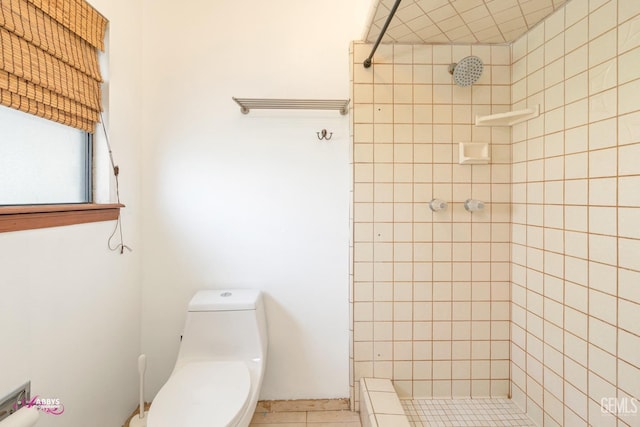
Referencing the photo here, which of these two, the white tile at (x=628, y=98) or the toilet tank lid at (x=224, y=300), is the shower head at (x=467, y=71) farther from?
the toilet tank lid at (x=224, y=300)

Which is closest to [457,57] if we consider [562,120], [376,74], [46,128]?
[376,74]

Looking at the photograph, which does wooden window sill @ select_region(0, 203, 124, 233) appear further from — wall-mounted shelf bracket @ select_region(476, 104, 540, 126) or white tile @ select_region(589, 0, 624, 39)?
white tile @ select_region(589, 0, 624, 39)

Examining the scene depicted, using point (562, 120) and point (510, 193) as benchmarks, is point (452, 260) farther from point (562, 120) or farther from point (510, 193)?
point (562, 120)

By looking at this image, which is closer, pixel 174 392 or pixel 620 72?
pixel 620 72

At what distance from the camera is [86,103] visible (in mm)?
1187

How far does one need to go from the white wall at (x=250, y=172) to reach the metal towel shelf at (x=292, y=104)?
7 centimetres

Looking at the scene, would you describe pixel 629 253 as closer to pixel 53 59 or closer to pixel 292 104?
pixel 292 104

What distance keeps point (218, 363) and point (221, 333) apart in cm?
13

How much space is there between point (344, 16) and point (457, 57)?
0.68 metres

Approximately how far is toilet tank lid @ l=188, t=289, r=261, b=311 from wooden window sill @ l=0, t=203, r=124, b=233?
589 mm

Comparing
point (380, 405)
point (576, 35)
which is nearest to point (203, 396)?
point (380, 405)

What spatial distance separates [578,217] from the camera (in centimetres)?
111

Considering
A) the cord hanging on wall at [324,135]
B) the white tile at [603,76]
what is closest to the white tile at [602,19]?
the white tile at [603,76]

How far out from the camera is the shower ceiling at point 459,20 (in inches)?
46.4
